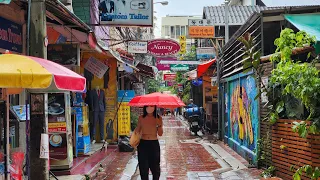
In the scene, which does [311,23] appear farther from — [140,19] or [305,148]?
[140,19]

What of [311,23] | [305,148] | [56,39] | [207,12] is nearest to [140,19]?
[56,39]

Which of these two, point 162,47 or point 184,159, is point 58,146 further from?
point 162,47

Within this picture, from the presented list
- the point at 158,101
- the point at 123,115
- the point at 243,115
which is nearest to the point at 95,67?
the point at 123,115

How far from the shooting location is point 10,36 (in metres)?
7.48

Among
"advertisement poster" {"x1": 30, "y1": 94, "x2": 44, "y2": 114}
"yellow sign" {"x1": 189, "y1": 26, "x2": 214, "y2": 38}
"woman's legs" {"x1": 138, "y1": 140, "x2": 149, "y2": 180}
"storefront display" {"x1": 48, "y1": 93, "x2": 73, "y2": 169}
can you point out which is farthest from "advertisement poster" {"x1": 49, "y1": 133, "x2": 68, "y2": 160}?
"yellow sign" {"x1": 189, "y1": 26, "x2": 214, "y2": 38}

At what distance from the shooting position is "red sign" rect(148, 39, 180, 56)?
A: 16.9 meters

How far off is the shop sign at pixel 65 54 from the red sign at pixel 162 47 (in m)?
6.55

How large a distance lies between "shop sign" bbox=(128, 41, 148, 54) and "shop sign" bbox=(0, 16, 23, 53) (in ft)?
25.2

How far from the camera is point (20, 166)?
6.09 metres

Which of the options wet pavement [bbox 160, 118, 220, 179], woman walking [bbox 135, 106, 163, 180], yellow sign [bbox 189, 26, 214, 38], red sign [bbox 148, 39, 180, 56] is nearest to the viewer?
woman walking [bbox 135, 106, 163, 180]

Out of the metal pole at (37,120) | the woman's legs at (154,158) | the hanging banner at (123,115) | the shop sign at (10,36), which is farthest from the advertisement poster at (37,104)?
the hanging banner at (123,115)

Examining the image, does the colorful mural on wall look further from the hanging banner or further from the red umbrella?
the hanging banner

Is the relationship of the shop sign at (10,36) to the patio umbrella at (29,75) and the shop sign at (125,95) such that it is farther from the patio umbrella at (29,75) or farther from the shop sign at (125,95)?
the shop sign at (125,95)

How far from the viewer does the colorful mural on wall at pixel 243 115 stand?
10289 mm
